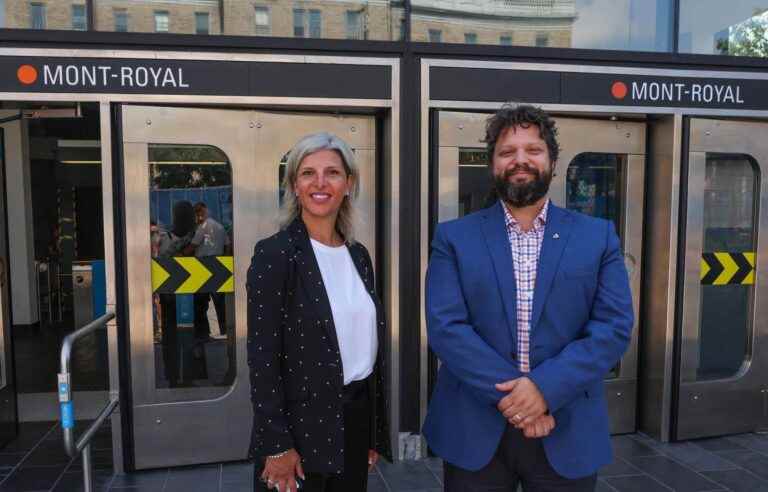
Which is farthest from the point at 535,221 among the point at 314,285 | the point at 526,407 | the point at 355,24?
the point at 355,24

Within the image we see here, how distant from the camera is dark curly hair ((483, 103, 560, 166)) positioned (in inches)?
81.7

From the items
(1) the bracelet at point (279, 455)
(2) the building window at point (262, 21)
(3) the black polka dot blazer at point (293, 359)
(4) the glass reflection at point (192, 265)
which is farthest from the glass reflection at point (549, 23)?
(1) the bracelet at point (279, 455)

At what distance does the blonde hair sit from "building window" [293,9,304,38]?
6.39 ft

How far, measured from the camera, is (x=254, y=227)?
402 centimetres

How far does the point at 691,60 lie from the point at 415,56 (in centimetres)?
195

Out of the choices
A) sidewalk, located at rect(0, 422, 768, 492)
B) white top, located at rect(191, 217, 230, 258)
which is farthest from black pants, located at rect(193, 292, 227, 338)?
sidewalk, located at rect(0, 422, 768, 492)

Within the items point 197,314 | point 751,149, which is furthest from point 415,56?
point 751,149

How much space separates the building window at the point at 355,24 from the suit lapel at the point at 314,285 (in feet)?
7.53

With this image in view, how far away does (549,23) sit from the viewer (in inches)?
164

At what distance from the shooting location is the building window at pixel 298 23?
→ 3.86 meters

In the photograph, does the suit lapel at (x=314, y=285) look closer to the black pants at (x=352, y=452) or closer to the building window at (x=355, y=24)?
the black pants at (x=352, y=452)

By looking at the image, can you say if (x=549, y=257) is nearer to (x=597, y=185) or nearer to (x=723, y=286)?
(x=597, y=185)

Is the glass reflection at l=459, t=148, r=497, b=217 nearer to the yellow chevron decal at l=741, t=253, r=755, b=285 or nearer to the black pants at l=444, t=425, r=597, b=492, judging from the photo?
the yellow chevron decal at l=741, t=253, r=755, b=285

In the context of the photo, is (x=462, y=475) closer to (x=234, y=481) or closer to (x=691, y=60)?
(x=234, y=481)
